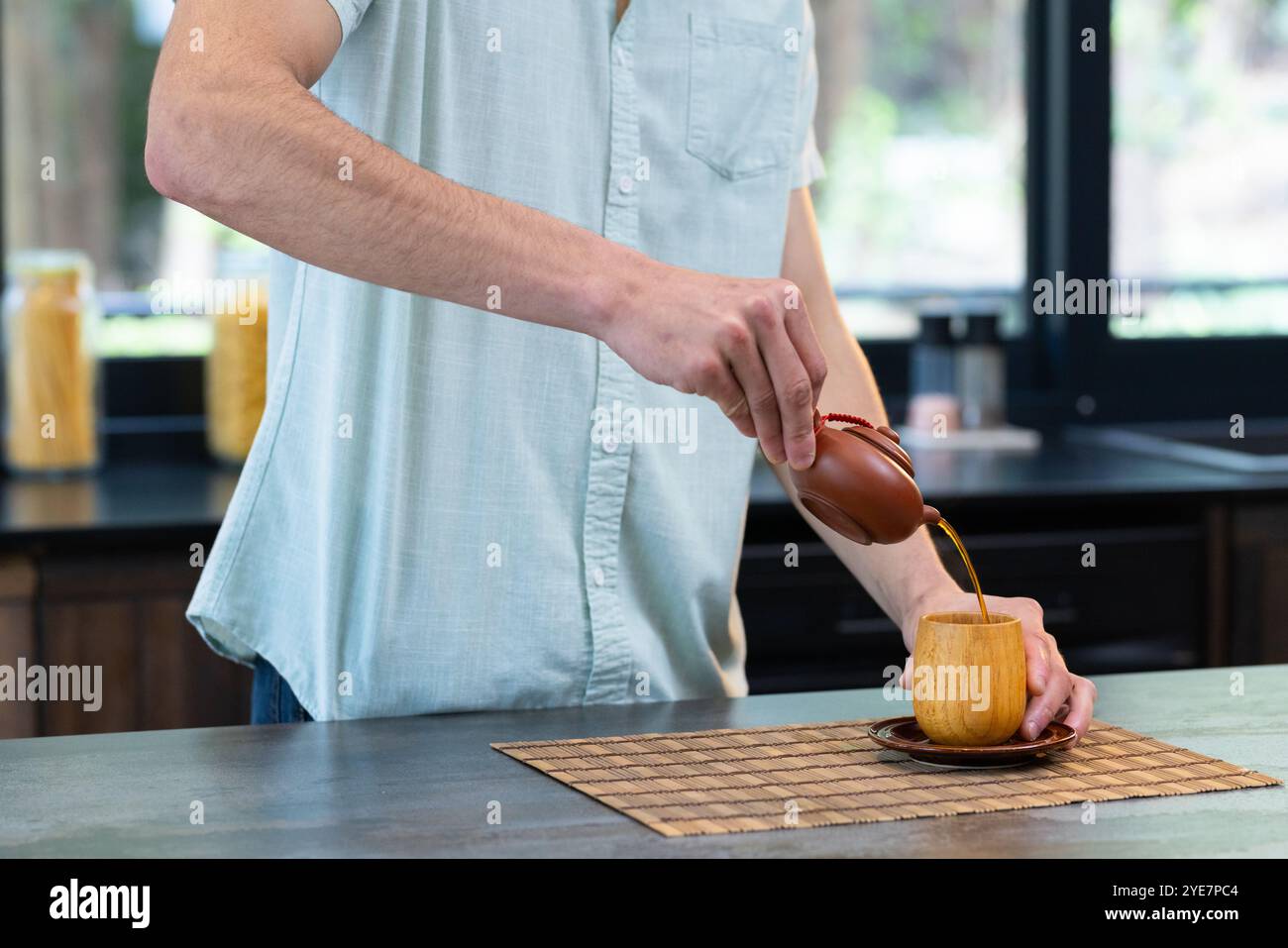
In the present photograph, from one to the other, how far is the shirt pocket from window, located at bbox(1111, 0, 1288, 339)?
177 cm

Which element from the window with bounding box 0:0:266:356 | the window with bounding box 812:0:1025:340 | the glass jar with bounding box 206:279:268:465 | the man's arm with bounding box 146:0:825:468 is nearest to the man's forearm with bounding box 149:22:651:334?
the man's arm with bounding box 146:0:825:468

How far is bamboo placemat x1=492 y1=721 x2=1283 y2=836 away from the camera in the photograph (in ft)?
3.46

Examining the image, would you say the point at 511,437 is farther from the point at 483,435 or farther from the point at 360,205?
the point at 360,205

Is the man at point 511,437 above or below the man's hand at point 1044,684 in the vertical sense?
above

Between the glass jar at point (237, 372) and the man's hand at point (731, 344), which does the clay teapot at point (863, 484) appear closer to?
the man's hand at point (731, 344)

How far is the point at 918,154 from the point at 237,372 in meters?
1.31

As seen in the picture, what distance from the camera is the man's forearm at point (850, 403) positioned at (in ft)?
4.76

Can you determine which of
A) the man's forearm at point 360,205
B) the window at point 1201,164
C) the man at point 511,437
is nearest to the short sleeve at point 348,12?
the man at point 511,437

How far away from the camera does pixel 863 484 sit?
3.82 ft

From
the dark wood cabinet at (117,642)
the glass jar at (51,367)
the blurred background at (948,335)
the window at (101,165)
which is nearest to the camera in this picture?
the dark wood cabinet at (117,642)

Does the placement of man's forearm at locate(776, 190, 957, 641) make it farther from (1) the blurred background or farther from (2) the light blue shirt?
(1) the blurred background
